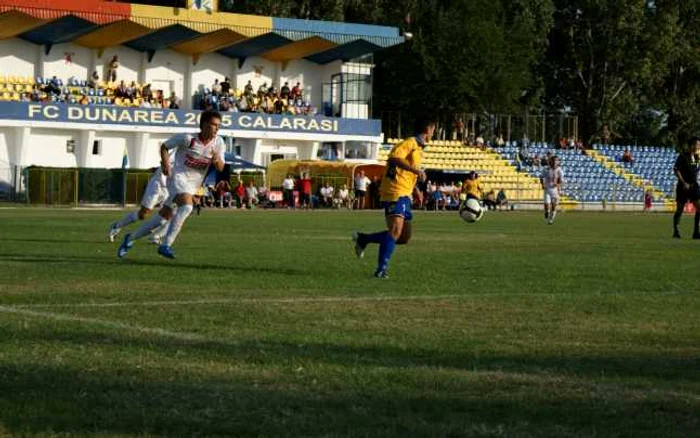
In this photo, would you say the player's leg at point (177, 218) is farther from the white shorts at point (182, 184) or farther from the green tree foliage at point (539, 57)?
the green tree foliage at point (539, 57)

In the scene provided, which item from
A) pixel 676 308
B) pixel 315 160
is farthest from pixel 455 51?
pixel 676 308

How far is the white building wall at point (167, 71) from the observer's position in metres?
70.1

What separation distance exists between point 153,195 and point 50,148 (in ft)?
140

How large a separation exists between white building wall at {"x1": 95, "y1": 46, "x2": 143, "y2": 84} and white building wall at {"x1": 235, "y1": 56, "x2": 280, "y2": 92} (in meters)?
5.67

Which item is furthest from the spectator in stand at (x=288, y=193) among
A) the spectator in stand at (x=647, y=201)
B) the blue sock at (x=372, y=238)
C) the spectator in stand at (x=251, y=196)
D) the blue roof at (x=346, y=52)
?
the blue sock at (x=372, y=238)

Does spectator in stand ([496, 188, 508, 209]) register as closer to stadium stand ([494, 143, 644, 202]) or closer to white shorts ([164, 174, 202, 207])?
stadium stand ([494, 143, 644, 202])

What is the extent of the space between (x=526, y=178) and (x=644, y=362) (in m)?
63.5

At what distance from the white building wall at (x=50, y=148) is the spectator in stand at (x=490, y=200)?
59.5ft

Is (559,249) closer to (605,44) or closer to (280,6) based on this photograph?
(280,6)

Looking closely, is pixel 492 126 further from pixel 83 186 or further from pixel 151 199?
pixel 151 199

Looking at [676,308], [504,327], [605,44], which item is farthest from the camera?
[605,44]

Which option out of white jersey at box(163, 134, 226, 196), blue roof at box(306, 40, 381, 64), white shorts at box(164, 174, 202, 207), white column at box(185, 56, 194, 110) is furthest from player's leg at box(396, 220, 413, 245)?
white column at box(185, 56, 194, 110)

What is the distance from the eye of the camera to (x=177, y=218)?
1825 centimetres

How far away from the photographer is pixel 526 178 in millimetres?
72562
